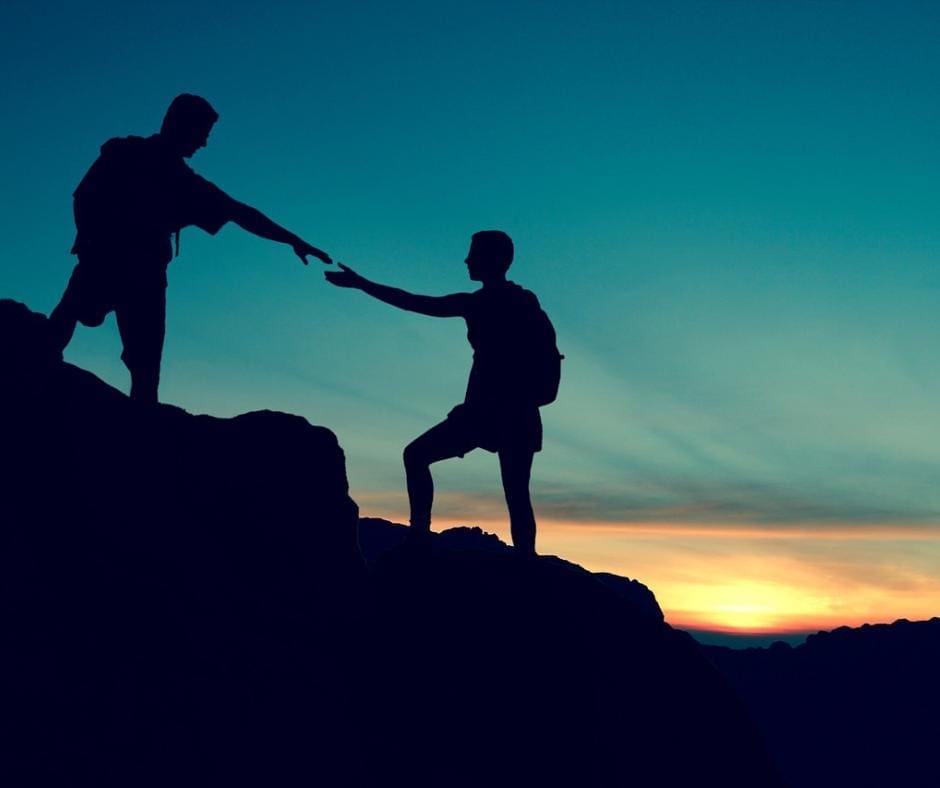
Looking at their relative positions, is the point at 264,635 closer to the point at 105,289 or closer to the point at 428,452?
the point at 428,452

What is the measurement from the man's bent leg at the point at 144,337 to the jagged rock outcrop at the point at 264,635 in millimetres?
352

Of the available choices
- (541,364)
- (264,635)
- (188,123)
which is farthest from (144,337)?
(541,364)

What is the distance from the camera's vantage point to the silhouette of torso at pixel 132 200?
9.35 meters

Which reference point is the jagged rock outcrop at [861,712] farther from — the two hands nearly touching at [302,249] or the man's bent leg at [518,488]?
the two hands nearly touching at [302,249]

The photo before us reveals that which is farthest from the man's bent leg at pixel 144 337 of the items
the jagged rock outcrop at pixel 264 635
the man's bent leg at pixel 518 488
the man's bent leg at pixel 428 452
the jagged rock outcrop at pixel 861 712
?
the jagged rock outcrop at pixel 861 712

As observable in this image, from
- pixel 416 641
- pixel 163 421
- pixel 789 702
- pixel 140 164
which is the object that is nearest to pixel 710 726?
pixel 416 641

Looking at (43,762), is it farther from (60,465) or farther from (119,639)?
(60,465)

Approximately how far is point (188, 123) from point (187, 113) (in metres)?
0.10

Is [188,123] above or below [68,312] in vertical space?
above

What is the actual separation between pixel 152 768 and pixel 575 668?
5138 mm

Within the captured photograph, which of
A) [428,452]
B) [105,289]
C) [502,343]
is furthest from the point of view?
[428,452]

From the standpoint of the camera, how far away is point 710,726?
1229 centimetres

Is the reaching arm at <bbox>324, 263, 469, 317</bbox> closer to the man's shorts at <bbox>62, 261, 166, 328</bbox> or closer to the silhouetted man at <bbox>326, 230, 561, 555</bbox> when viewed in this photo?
the silhouetted man at <bbox>326, 230, 561, 555</bbox>

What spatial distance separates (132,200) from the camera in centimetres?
938
